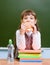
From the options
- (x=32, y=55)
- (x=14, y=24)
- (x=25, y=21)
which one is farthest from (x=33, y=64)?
(x=14, y=24)

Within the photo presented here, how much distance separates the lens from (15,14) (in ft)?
8.33

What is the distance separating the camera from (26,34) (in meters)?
1.70

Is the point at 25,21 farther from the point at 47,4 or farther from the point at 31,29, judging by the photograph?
the point at 47,4

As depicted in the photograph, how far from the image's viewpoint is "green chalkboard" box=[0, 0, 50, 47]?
8.31 feet

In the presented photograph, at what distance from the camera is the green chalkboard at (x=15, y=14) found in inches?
99.7

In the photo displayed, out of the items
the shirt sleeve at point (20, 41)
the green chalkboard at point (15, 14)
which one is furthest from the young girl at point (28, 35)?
the green chalkboard at point (15, 14)

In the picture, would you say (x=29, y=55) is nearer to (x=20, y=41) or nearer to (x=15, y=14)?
(x=20, y=41)

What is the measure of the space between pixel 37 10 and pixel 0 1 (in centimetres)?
54

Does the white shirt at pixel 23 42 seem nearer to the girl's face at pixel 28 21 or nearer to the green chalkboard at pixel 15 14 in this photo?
the girl's face at pixel 28 21

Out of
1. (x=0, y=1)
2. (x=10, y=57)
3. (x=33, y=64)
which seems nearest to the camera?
(x=33, y=64)

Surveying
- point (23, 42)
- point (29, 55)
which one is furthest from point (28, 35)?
point (29, 55)

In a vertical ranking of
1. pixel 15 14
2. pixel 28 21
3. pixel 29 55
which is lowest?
pixel 29 55

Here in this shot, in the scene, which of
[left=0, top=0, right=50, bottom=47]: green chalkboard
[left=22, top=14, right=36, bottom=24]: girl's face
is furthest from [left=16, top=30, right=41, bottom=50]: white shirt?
[left=0, top=0, right=50, bottom=47]: green chalkboard

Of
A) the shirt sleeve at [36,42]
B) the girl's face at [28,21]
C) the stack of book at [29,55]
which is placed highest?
the girl's face at [28,21]
